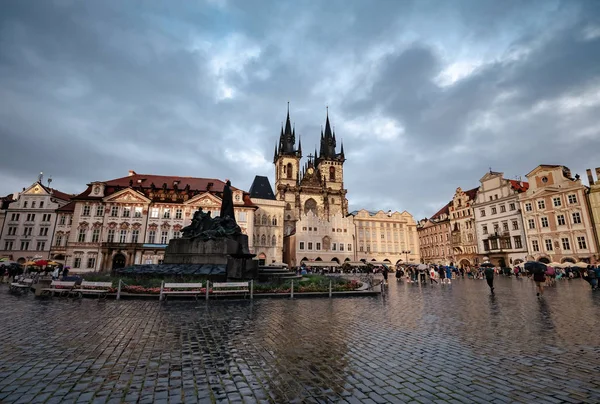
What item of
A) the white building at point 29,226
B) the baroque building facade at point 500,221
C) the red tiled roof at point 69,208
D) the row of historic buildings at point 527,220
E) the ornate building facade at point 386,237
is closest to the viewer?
the row of historic buildings at point 527,220

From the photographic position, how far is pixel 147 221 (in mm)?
46562

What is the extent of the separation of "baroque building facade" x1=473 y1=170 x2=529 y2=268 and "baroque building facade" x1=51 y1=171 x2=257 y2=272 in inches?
1574

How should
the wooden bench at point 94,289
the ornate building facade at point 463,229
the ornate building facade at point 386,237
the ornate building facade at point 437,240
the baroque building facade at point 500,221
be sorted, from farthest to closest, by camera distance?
the ornate building facade at point 386,237 → the ornate building facade at point 437,240 → the ornate building facade at point 463,229 → the baroque building facade at point 500,221 → the wooden bench at point 94,289

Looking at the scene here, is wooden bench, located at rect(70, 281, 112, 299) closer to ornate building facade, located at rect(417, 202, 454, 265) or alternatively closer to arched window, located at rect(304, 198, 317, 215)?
ornate building facade, located at rect(417, 202, 454, 265)

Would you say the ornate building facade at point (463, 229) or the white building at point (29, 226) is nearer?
the white building at point (29, 226)

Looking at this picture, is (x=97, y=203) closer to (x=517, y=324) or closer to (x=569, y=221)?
(x=517, y=324)

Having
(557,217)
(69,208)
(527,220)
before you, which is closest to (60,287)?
(69,208)

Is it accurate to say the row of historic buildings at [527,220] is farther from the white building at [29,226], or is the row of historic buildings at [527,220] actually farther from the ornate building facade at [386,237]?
the white building at [29,226]

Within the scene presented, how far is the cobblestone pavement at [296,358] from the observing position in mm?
3697

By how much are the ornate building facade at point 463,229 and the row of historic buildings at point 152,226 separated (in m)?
10.2

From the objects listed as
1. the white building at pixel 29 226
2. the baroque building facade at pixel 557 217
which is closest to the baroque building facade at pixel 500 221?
the baroque building facade at pixel 557 217

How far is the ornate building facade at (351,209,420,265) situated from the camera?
66.6m

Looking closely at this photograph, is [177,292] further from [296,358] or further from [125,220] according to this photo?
[125,220]

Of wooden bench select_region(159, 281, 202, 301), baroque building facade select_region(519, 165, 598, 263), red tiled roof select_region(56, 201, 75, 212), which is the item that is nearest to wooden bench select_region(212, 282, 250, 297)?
wooden bench select_region(159, 281, 202, 301)
